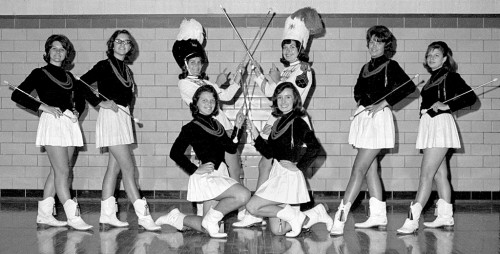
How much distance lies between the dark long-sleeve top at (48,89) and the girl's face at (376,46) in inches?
93.0

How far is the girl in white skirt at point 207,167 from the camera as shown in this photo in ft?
16.5

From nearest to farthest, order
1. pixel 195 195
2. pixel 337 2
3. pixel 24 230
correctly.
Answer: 1. pixel 195 195
2. pixel 24 230
3. pixel 337 2

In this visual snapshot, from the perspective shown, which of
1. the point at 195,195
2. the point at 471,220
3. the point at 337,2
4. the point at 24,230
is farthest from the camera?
the point at 337,2

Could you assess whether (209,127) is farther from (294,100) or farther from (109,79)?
(109,79)

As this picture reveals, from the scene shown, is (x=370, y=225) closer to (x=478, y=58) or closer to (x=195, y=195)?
(x=195, y=195)

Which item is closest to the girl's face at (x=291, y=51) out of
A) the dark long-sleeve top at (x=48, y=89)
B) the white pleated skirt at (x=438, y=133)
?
the white pleated skirt at (x=438, y=133)

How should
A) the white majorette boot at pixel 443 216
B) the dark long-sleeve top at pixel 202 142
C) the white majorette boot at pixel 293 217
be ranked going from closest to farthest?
the white majorette boot at pixel 293 217, the dark long-sleeve top at pixel 202 142, the white majorette boot at pixel 443 216

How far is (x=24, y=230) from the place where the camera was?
215 inches

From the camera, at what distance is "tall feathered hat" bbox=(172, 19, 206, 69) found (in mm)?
5684

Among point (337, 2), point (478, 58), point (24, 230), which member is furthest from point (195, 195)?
point (478, 58)

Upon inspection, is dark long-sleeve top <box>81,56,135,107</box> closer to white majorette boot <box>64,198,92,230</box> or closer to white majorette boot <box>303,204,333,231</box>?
white majorette boot <box>64,198,92,230</box>

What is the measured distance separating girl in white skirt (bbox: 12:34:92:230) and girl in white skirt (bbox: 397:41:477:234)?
108 inches

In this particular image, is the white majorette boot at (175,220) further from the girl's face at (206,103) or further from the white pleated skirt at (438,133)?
the white pleated skirt at (438,133)

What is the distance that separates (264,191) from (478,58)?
13.2 ft
